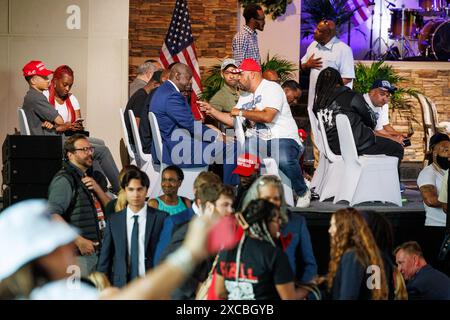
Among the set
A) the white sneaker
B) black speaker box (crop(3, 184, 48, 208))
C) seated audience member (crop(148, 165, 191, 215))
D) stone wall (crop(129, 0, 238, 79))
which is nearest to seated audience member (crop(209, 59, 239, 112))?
the white sneaker

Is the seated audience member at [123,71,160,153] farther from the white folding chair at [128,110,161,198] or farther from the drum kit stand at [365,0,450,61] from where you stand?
the drum kit stand at [365,0,450,61]

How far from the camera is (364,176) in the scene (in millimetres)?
9719

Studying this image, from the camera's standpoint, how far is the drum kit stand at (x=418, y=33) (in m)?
15.4

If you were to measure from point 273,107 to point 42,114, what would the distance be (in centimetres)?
203

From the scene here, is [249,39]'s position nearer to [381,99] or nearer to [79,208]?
[381,99]

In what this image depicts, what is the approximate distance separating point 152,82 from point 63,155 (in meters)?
2.29

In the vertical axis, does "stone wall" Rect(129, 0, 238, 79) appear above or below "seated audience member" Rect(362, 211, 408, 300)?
above

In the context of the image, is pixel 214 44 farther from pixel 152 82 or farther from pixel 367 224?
pixel 367 224

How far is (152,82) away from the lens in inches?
413

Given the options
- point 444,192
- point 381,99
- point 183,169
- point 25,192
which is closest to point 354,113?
point 381,99

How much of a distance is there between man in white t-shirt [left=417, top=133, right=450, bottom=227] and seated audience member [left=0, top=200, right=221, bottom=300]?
548 cm

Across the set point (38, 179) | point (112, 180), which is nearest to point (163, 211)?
point (38, 179)

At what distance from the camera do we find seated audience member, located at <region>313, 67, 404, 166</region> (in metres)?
9.91

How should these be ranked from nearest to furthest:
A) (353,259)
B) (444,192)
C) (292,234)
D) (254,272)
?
1. (254,272)
2. (353,259)
3. (292,234)
4. (444,192)
